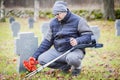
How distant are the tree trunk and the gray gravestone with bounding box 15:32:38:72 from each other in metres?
17.9

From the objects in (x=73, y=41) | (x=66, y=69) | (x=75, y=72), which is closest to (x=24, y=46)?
(x=66, y=69)

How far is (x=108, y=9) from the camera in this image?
2594 cm

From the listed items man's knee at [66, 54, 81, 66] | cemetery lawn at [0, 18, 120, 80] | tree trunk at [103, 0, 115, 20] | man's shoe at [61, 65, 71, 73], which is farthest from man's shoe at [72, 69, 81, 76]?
tree trunk at [103, 0, 115, 20]

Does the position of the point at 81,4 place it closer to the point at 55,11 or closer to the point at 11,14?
the point at 11,14

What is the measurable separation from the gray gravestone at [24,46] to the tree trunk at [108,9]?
17856 millimetres

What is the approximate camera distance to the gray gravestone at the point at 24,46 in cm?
840

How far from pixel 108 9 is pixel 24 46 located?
59.4 feet

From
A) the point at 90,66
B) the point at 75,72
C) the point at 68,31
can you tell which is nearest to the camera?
the point at 68,31

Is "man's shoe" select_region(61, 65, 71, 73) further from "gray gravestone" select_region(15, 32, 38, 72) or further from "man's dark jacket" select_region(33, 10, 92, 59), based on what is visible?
"gray gravestone" select_region(15, 32, 38, 72)

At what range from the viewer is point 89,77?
26.2 ft

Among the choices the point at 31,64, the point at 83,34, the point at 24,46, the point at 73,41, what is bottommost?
the point at 31,64

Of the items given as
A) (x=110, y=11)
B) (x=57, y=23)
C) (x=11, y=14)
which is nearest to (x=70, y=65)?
(x=57, y=23)

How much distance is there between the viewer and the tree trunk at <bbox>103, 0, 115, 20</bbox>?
2586cm

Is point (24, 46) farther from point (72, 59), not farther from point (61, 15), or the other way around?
point (72, 59)
